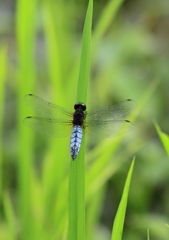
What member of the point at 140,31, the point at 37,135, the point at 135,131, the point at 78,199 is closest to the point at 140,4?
the point at 140,31

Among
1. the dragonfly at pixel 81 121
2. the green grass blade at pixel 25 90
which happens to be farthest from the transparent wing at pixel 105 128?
the green grass blade at pixel 25 90

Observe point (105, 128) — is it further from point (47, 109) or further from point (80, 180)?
point (80, 180)

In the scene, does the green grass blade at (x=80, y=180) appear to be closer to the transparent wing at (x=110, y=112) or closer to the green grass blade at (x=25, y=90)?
the transparent wing at (x=110, y=112)

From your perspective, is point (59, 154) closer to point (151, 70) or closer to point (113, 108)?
point (113, 108)

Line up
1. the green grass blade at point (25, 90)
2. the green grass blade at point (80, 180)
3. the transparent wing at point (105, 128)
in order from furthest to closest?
the green grass blade at point (25, 90)
the transparent wing at point (105, 128)
the green grass blade at point (80, 180)

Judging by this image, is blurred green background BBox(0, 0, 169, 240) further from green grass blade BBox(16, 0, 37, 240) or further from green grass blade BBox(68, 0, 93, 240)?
green grass blade BBox(68, 0, 93, 240)

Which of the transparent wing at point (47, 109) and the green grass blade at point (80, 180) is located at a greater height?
the transparent wing at point (47, 109)

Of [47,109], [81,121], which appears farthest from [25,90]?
[81,121]
